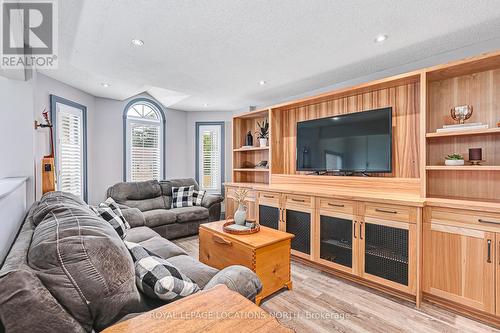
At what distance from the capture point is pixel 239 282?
54.7 inches

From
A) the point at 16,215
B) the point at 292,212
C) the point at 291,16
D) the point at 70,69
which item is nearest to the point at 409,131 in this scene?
the point at 292,212

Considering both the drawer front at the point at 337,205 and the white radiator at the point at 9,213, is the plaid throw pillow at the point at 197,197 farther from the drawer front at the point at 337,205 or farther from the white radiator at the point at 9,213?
the white radiator at the point at 9,213

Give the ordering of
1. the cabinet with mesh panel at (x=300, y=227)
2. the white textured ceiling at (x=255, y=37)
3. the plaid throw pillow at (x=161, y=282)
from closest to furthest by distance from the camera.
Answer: the plaid throw pillow at (x=161, y=282) < the white textured ceiling at (x=255, y=37) < the cabinet with mesh panel at (x=300, y=227)

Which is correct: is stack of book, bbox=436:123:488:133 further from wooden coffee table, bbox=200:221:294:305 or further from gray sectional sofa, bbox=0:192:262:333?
gray sectional sofa, bbox=0:192:262:333

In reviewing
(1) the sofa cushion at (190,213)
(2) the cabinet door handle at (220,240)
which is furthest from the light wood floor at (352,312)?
(1) the sofa cushion at (190,213)

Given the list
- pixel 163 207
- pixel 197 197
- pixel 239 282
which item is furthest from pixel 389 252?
pixel 163 207

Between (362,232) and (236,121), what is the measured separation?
3.13 metres

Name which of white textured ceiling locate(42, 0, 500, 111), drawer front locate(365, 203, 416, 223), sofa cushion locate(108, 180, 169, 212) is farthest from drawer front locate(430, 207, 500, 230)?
sofa cushion locate(108, 180, 169, 212)

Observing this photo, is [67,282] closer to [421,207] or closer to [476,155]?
[421,207]

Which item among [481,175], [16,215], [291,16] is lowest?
[16,215]

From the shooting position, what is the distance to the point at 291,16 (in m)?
1.94

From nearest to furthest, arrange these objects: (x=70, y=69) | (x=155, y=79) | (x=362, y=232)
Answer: (x=362, y=232) → (x=70, y=69) → (x=155, y=79)

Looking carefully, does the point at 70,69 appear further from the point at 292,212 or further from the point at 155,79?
the point at 292,212

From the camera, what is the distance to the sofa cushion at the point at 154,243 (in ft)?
7.42
